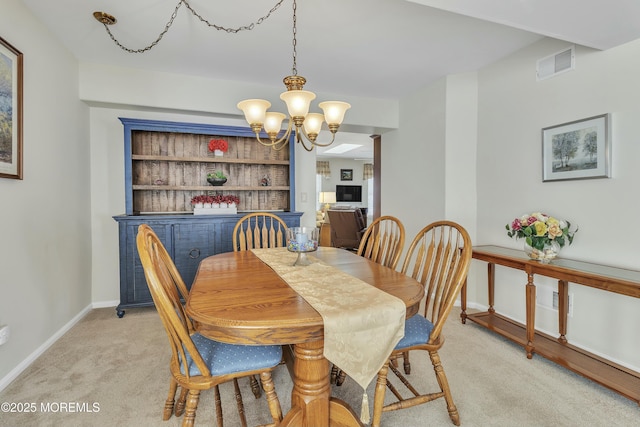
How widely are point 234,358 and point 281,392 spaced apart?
0.70 metres

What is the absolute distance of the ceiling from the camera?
5.87 ft

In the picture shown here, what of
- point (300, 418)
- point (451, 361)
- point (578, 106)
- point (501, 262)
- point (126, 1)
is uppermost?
point (126, 1)

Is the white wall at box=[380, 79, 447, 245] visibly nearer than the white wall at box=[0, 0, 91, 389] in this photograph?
No

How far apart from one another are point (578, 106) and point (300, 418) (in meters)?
2.72

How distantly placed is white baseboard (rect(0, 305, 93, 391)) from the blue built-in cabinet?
1.19ft

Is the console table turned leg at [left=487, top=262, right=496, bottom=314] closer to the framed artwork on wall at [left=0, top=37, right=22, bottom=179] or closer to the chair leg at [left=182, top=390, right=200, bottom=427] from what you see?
the chair leg at [left=182, top=390, right=200, bottom=427]

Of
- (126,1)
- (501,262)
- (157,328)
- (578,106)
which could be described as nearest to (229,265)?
(157,328)

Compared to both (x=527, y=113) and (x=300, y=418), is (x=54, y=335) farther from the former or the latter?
(x=527, y=113)

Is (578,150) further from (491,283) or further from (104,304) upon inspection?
(104,304)

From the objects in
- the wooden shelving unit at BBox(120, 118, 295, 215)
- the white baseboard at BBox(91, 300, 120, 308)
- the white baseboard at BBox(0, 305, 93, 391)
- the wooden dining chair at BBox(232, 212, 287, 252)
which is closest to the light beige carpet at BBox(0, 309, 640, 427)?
the white baseboard at BBox(0, 305, 93, 391)

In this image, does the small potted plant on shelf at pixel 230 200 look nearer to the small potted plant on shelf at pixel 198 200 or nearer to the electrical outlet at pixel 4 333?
the small potted plant on shelf at pixel 198 200

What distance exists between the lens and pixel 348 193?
1018 cm

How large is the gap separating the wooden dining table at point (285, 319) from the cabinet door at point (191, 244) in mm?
1489

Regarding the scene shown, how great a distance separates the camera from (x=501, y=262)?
2434 millimetres
